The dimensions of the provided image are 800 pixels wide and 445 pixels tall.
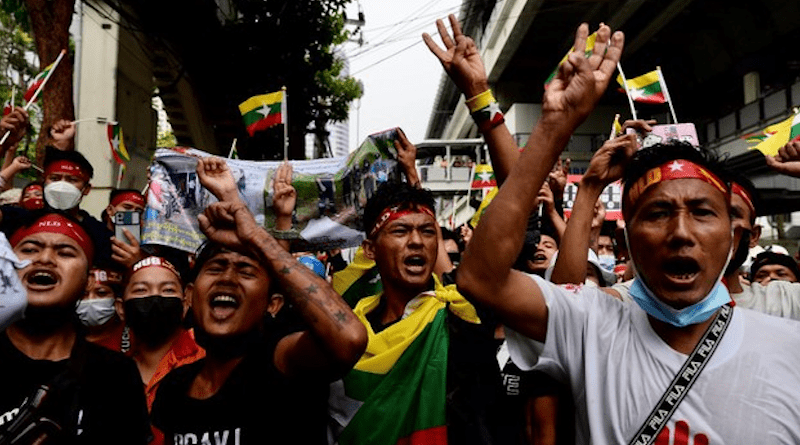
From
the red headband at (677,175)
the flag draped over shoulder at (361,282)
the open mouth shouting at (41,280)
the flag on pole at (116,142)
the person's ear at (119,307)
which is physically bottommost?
the person's ear at (119,307)

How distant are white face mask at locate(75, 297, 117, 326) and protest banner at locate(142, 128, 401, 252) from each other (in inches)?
21.7

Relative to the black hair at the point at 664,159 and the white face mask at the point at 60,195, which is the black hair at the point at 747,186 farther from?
the white face mask at the point at 60,195

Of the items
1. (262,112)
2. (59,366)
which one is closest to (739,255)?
(59,366)

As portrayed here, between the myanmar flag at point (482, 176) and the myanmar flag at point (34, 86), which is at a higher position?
the myanmar flag at point (34, 86)

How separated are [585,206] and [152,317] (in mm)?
2050

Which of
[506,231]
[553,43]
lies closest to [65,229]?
[506,231]

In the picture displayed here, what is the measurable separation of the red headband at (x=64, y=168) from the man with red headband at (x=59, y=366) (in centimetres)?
224

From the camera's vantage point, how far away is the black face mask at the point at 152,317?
313cm

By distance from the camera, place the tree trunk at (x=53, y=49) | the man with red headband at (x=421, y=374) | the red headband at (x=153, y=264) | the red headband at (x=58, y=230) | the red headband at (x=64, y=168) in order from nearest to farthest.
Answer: the red headband at (x=58, y=230)
the man with red headband at (x=421, y=374)
the red headband at (x=153, y=264)
the red headband at (x=64, y=168)
the tree trunk at (x=53, y=49)

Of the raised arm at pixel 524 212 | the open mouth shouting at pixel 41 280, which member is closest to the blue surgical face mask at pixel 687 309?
the raised arm at pixel 524 212

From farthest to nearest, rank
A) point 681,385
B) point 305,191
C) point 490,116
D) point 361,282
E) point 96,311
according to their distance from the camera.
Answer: point 305,191 < point 361,282 < point 96,311 < point 490,116 < point 681,385

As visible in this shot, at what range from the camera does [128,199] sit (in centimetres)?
497

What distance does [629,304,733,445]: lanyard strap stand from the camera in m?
1.64

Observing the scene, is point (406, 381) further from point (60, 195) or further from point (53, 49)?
point (53, 49)
